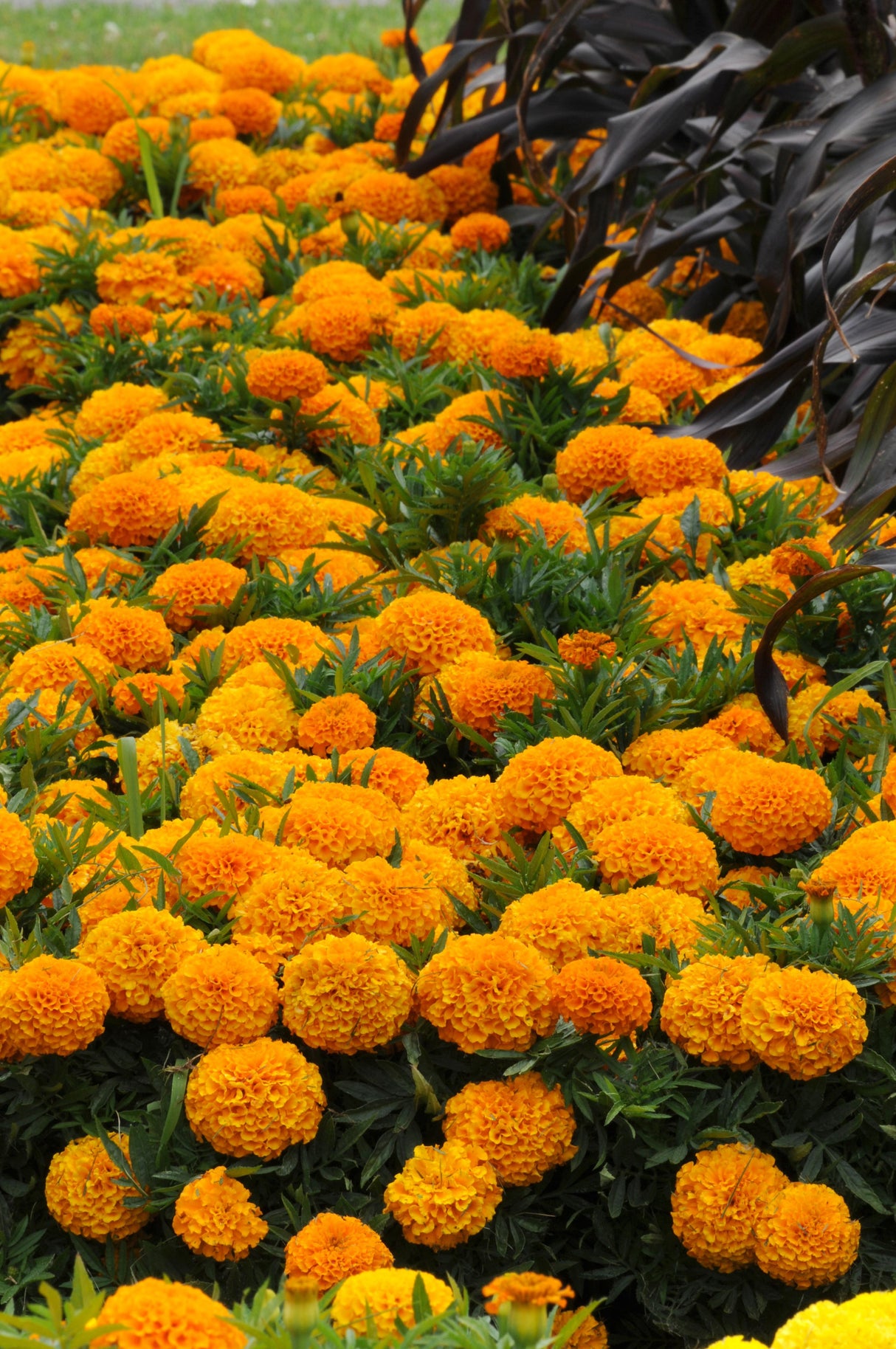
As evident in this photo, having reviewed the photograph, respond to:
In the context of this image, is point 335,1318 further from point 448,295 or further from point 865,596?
point 448,295

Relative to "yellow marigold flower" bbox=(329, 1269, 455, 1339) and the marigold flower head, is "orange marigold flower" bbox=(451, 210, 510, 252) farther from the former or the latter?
"yellow marigold flower" bbox=(329, 1269, 455, 1339)

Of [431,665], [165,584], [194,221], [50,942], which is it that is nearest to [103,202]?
[194,221]

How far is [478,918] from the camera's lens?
85.2 inches

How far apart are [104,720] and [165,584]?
31cm

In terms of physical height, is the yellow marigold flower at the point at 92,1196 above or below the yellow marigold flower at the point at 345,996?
below

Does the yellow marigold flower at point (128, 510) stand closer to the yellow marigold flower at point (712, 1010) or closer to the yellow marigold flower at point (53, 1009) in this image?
the yellow marigold flower at point (53, 1009)

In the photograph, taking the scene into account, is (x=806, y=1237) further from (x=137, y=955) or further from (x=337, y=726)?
(x=337, y=726)

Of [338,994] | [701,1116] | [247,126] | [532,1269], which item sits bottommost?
[532,1269]

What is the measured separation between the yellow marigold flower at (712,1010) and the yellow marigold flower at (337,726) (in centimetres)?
76

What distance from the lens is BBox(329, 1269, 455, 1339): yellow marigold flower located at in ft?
4.69

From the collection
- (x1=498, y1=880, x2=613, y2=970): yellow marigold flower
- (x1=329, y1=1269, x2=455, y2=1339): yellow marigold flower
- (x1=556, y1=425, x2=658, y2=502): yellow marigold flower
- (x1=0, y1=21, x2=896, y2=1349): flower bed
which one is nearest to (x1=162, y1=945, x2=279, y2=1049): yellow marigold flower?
(x1=0, y1=21, x2=896, y2=1349): flower bed

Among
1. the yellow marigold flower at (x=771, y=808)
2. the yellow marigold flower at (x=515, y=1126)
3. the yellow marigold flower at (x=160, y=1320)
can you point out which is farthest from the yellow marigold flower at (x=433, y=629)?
the yellow marigold flower at (x=160, y=1320)

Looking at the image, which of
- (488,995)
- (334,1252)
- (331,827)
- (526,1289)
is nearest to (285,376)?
(331,827)

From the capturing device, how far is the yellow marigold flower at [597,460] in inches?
124
